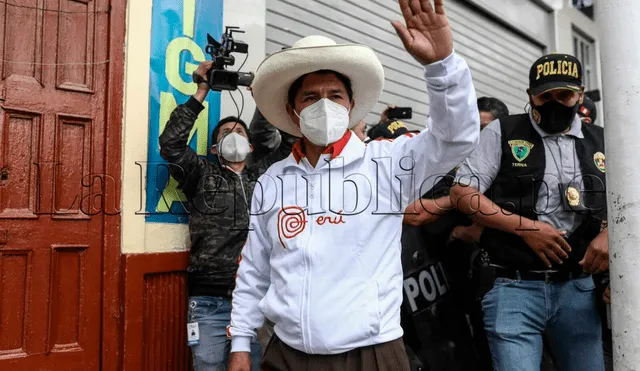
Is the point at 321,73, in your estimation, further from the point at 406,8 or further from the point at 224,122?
the point at 224,122

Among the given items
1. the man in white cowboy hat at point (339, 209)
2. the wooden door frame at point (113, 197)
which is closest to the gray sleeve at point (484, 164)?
the man in white cowboy hat at point (339, 209)

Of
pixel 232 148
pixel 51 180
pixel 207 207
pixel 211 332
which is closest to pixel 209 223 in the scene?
pixel 207 207

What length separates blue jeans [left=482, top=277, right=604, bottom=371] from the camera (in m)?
2.92

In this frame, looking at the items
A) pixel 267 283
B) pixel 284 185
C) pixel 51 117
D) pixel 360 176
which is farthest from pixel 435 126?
pixel 51 117

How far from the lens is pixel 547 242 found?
291cm

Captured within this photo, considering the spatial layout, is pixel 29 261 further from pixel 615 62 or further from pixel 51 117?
pixel 615 62

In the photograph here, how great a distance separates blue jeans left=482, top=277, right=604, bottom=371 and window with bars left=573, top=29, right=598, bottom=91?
8.88 m

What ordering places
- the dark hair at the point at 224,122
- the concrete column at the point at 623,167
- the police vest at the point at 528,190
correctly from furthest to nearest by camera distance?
the dark hair at the point at 224,122
the police vest at the point at 528,190
the concrete column at the point at 623,167

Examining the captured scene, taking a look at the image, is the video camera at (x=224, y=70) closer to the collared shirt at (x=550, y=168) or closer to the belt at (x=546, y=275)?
the collared shirt at (x=550, y=168)

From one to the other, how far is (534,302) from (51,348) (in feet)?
9.44

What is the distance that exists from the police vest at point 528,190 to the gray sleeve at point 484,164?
0.03 m

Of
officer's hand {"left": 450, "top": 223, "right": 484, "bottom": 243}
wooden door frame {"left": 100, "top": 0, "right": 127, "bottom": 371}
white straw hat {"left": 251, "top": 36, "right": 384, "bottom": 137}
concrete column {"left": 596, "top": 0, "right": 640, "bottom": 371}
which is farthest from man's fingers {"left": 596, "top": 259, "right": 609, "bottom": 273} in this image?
wooden door frame {"left": 100, "top": 0, "right": 127, "bottom": 371}

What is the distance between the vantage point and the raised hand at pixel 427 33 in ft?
5.84

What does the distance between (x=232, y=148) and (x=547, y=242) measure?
222cm
